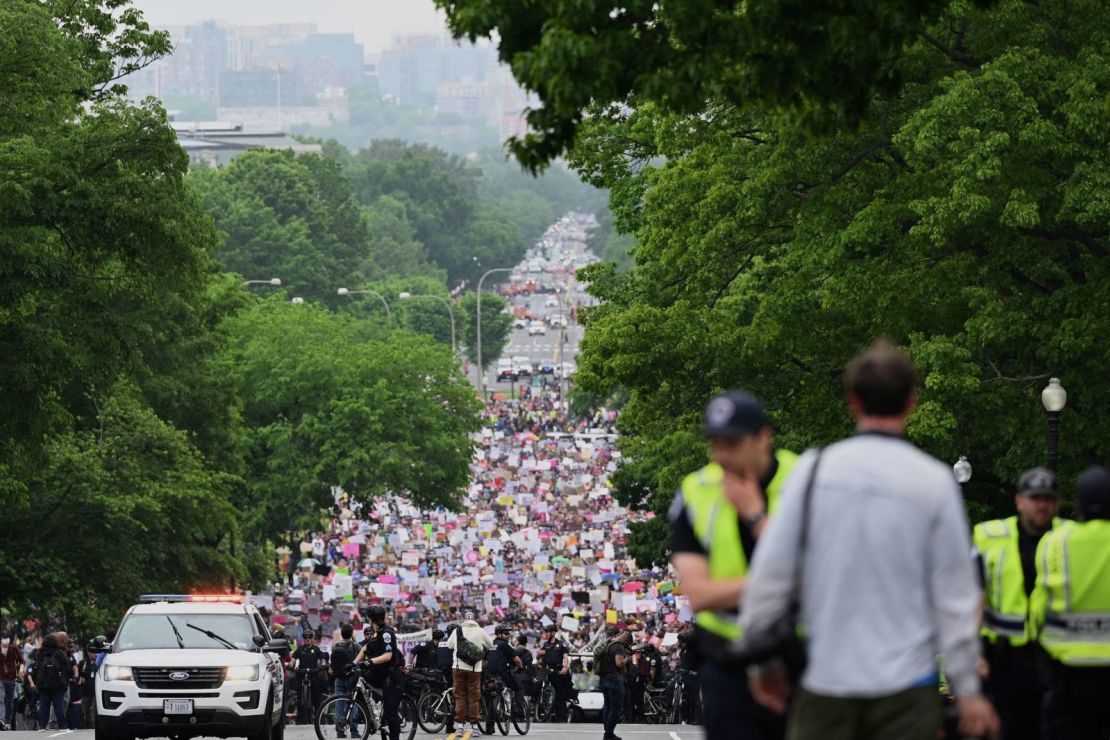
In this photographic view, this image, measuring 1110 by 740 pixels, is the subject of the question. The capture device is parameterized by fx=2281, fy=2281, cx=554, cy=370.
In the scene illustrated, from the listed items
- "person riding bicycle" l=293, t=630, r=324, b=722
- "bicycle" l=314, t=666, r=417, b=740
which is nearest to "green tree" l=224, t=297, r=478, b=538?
"person riding bicycle" l=293, t=630, r=324, b=722

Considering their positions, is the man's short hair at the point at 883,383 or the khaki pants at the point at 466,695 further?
the khaki pants at the point at 466,695

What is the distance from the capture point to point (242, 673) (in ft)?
68.2

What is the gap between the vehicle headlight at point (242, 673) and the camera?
68.1 ft

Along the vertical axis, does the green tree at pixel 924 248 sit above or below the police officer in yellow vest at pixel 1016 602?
above

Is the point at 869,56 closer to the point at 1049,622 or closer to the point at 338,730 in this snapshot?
the point at 1049,622

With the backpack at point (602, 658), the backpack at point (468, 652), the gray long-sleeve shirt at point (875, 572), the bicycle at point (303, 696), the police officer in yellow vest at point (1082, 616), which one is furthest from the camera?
the bicycle at point (303, 696)

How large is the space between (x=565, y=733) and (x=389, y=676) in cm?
521

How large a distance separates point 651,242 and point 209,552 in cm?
1607

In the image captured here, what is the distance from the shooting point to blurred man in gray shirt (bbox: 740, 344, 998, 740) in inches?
254

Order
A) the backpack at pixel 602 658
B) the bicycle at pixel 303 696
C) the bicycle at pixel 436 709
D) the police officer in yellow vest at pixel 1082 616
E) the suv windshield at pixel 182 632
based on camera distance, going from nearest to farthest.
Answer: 1. the police officer in yellow vest at pixel 1082 616
2. the suv windshield at pixel 182 632
3. the backpack at pixel 602 658
4. the bicycle at pixel 436 709
5. the bicycle at pixel 303 696

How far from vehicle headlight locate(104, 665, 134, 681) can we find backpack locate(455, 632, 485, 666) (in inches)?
188

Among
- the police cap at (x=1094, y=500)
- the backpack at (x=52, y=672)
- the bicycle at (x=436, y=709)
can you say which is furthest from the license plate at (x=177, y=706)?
the police cap at (x=1094, y=500)

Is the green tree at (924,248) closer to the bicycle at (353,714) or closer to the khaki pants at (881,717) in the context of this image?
the bicycle at (353,714)

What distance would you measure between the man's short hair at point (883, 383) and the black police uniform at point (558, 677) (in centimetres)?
2747
